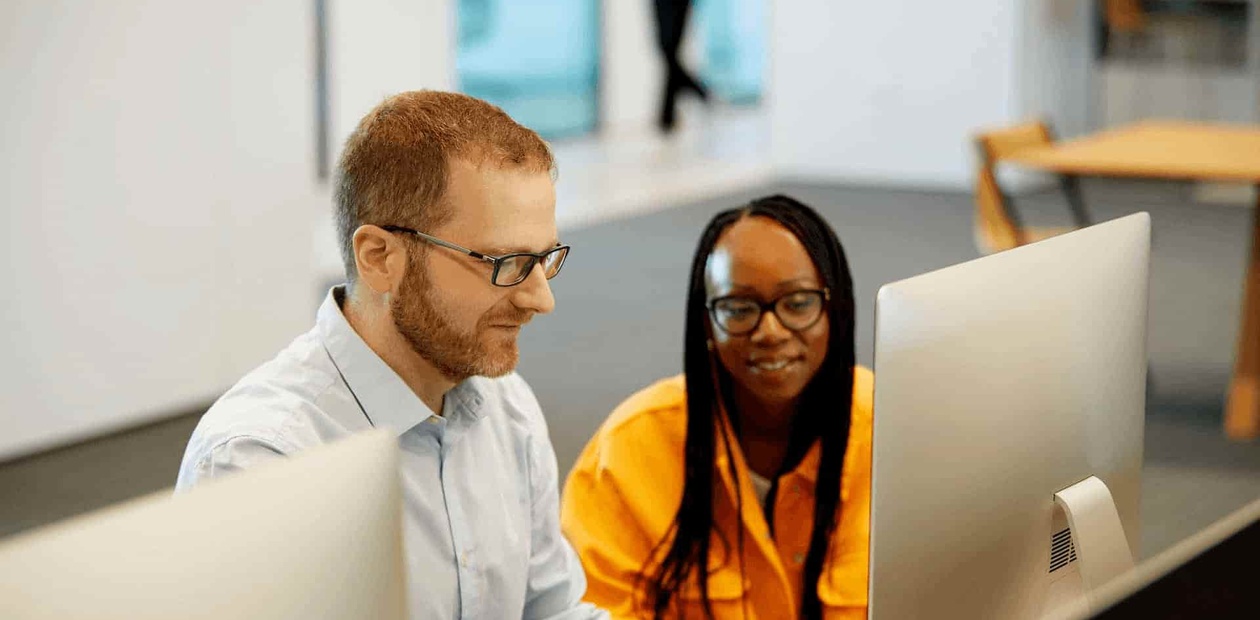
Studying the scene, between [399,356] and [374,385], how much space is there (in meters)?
0.06

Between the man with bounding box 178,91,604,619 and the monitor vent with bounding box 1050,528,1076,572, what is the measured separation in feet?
1.94

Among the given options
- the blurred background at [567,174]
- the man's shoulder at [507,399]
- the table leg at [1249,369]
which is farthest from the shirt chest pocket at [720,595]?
the table leg at [1249,369]

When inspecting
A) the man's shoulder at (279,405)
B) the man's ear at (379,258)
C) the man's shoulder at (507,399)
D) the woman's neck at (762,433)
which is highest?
the man's ear at (379,258)

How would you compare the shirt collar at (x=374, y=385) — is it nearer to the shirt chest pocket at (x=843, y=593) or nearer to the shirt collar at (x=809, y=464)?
the shirt collar at (x=809, y=464)

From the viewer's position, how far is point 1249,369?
5227 millimetres

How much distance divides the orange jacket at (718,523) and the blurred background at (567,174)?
2.24ft

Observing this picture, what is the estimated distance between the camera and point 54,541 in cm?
87

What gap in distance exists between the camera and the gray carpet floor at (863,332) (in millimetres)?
4566

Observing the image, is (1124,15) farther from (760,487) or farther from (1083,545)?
(1083,545)

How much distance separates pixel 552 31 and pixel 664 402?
10542 millimetres

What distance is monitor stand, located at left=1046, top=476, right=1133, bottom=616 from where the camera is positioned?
1.58 meters

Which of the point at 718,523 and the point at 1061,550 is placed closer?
the point at 1061,550

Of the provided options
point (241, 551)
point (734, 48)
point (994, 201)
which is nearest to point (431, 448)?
point (241, 551)

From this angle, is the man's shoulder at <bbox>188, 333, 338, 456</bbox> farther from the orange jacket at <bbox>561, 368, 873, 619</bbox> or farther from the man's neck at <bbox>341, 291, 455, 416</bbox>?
the orange jacket at <bbox>561, 368, 873, 619</bbox>
